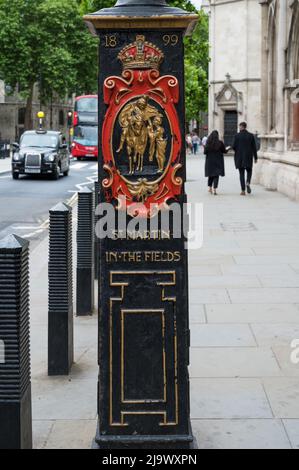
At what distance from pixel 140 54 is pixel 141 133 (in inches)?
15.7

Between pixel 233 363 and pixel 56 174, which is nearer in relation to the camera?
pixel 233 363

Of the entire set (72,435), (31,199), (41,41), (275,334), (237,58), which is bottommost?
(72,435)

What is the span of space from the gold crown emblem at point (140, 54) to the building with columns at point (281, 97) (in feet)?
51.6

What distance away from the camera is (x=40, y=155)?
29.3 meters

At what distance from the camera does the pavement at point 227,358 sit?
4.92 m

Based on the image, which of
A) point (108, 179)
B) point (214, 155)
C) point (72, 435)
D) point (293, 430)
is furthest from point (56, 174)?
point (108, 179)

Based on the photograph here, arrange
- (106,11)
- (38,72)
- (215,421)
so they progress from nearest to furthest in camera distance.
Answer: (106,11), (215,421), (38,72)

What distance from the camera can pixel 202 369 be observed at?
244 inches

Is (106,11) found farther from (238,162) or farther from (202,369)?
(238,162)

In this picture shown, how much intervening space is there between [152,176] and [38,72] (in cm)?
6024

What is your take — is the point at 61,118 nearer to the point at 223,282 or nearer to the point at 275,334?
the point at 223,282

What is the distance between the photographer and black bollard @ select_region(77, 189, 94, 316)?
A: 26.4ft

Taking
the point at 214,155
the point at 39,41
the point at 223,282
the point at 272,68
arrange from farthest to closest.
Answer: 1. the point at 39,41
2. the point at 272,68
3. the point at 214,155
4. the point at 223,282
